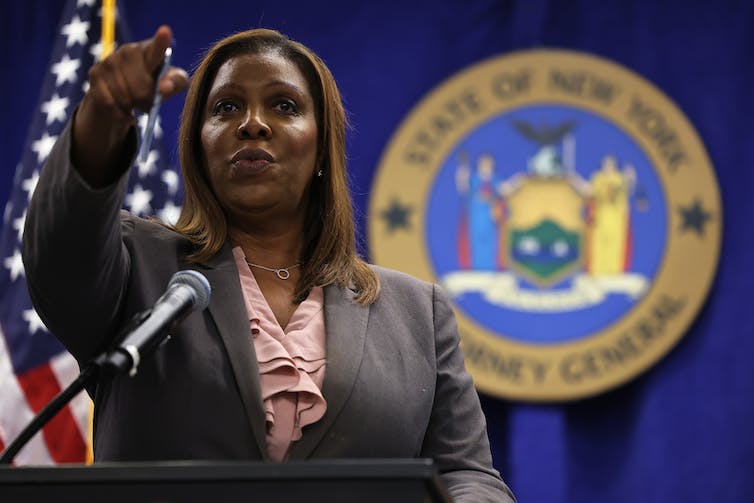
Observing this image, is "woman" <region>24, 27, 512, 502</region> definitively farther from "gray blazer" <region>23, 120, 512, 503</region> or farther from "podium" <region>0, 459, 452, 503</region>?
"podium" <region>0, 459, 452, 503</region>

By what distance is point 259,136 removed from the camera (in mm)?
1735

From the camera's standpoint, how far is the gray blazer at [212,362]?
56.2 inches

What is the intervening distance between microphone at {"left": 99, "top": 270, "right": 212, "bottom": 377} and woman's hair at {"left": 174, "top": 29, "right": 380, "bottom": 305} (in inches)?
14.8

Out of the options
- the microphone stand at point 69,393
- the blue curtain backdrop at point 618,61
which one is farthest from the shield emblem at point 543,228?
the microphone stand at point 69,393

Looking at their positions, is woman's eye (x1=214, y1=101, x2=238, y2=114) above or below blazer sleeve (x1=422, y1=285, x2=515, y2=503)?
above

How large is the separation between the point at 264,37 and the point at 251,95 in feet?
0.42

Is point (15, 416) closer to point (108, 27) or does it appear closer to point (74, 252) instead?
point (108, 27)

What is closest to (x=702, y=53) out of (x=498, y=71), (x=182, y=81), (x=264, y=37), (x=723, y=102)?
(x=723, y=102)

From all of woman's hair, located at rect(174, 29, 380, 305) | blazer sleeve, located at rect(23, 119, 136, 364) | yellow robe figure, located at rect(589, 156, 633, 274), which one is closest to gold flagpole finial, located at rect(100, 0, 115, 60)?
yellow robe figure, located at rect(589, 156, 633, 274)

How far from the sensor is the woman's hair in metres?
1.80

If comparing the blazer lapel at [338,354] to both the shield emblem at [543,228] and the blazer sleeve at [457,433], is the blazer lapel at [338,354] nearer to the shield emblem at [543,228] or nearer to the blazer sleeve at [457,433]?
the blazer sleeve at [457,433]

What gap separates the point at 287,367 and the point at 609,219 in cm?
261

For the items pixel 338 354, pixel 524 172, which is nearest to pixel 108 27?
pixel 524 172

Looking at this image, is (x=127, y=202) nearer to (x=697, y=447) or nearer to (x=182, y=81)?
(x=697, y=447)
